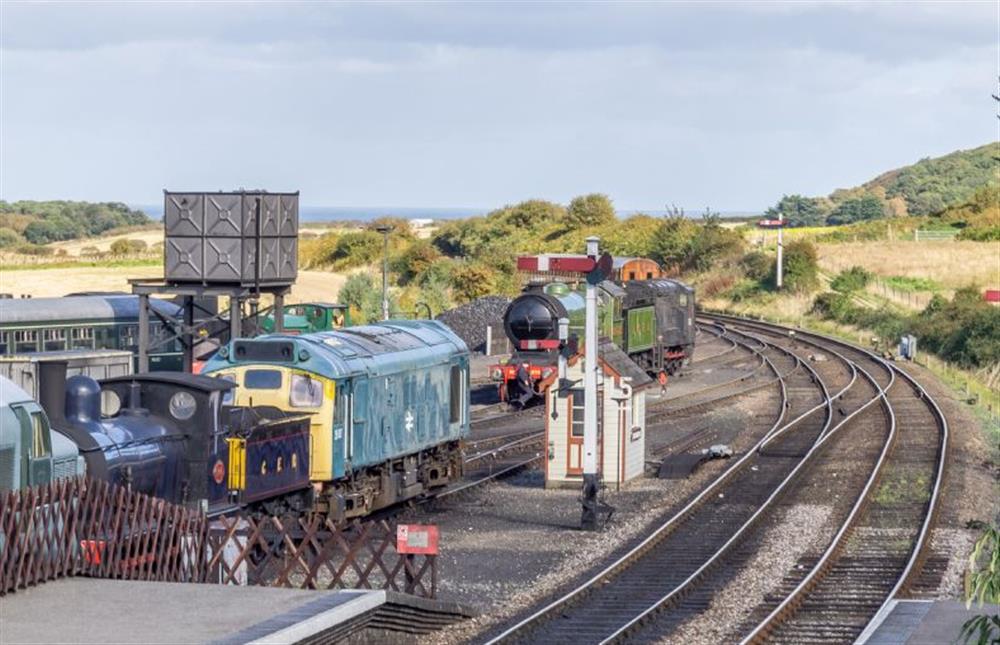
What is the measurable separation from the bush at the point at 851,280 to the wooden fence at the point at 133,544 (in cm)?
5716

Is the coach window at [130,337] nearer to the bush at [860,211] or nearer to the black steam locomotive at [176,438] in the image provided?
the black steam locomotive at [176,438]

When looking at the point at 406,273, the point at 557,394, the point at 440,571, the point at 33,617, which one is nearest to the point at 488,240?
the point at 406,273

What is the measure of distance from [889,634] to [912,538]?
7284 mm

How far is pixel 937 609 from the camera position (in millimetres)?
19219

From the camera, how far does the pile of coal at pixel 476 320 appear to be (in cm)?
5850

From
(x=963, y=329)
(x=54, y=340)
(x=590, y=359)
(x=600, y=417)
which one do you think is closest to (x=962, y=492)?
(x=600, y=417)

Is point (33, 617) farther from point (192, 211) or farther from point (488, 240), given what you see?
point (488, 240)

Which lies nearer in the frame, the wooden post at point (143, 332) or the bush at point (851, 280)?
the wooden post at point (143, 332)

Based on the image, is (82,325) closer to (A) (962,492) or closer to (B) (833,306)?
(A) (962,492)

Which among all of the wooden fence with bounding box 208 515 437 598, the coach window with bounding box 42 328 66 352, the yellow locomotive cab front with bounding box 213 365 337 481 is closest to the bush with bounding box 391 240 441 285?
the coach window with bounding box 42 328 66 352

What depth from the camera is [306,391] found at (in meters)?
24.0

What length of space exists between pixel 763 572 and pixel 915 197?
164 m

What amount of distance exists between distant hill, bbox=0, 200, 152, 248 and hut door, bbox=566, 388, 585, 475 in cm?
10616

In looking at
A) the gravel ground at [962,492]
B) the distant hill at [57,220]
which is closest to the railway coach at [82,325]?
the gravel ground at [962,492]
